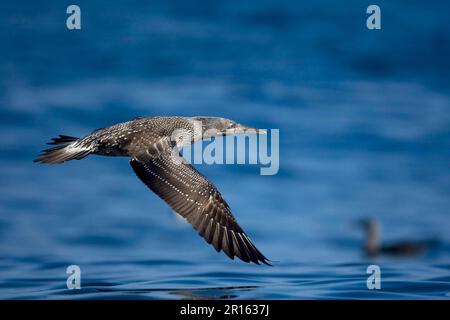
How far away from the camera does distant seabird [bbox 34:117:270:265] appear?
271 inches

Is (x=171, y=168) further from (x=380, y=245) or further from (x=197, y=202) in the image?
(x=380, y=245)

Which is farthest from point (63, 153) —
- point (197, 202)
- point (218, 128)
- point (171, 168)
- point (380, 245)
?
point (380, 245)

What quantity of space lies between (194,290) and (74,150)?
5.39 ft

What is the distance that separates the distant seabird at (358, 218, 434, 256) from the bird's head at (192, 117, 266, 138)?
4.55 m

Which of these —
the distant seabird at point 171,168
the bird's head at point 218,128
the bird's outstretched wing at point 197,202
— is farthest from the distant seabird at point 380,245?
the bird's outstretched wing at point 197,202

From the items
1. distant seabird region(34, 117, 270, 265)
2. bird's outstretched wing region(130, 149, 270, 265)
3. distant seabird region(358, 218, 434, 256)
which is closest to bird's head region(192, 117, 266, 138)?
distant seabird region(34, 117, 270, 265)

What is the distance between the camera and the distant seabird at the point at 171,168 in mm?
6883

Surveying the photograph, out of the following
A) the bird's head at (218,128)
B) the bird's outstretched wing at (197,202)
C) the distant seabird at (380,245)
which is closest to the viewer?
the bird's outstretched wing at (197,202)

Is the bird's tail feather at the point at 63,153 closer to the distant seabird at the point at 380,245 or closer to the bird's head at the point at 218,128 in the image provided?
the bird's head at the point at 218,128

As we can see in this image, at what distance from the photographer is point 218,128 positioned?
835 centimetres

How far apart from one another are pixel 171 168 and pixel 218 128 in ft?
4.09

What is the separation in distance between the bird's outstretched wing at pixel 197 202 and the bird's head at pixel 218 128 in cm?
99

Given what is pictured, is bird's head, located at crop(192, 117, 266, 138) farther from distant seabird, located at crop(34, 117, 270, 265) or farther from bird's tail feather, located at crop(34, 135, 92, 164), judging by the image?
bird's tail feather, located at crop(34, 135, 92, 164)
